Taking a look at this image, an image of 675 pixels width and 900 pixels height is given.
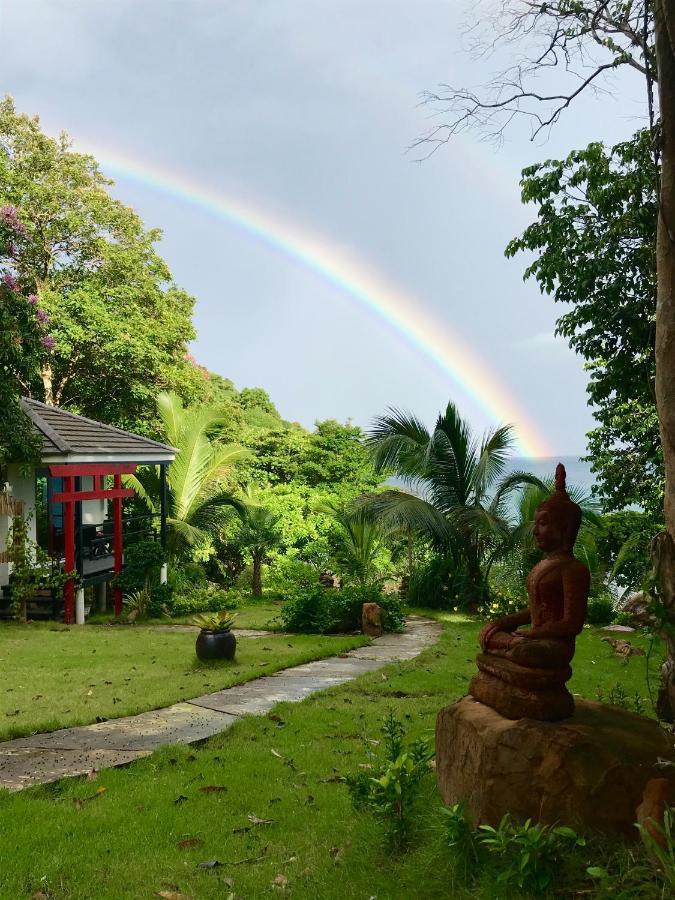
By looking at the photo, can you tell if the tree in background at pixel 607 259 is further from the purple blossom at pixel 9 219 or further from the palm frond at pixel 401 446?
the purple blossom at pixel 9 219

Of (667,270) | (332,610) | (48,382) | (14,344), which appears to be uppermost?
(48,382)

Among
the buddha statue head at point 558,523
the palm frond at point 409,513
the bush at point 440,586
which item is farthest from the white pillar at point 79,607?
the buddha statue head at point 558,523

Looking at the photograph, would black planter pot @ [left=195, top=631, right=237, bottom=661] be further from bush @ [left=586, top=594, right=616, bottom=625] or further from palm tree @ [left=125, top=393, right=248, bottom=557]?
palm tree @ [left=125, top=393, right=248, bottom=557]

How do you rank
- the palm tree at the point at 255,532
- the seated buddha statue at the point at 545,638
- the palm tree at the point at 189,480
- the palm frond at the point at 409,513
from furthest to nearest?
the palm tree at the point at 189,480, the palm tree at the point at 255,532, the palm frond at the point at 409,513, the seated buddha statue at the point at 545,638

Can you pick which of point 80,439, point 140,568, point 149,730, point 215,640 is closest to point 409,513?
point 215,640

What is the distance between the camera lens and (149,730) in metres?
7.12

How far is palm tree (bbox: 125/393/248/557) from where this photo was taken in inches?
823

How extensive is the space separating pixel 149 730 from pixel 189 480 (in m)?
14.4

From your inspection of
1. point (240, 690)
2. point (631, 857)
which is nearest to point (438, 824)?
point (631, 857)

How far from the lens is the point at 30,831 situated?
15.8ft

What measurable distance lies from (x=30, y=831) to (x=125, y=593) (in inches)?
534

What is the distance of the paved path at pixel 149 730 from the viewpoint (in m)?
6.11

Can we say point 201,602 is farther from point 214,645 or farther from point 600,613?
point 600,613

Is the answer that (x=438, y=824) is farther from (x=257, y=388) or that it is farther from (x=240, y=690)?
(x=257, y=388)
